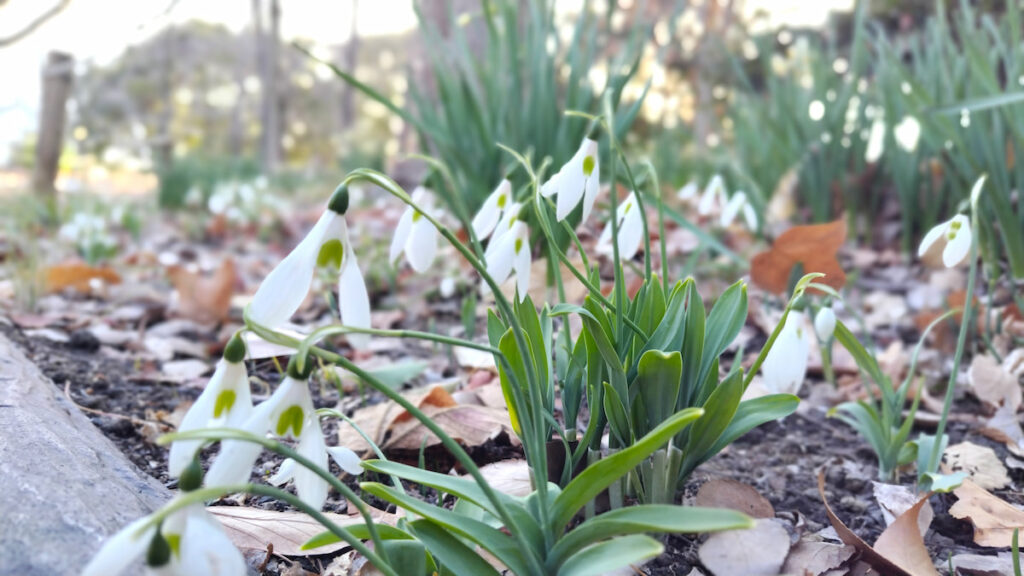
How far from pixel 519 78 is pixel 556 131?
195 mm

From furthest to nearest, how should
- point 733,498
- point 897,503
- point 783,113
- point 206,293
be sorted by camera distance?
point 783,113
point 206,293
point 897,503
point 733,498

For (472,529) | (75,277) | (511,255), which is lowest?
(75,277)

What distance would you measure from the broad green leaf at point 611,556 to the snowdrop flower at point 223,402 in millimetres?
321

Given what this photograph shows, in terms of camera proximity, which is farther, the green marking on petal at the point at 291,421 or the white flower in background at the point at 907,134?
the white flower in background at the point at 907,134

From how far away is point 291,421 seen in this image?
2.13 feet

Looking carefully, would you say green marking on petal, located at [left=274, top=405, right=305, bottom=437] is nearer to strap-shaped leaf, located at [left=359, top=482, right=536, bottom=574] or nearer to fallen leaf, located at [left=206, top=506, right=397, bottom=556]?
strap-shaped leaf, located at [left=359, top=482, right=536, bottom=574]

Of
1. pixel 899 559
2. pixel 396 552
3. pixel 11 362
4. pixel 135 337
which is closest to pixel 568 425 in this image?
pixel 396 552

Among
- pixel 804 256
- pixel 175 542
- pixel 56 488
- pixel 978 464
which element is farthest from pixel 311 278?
pixel 804 256

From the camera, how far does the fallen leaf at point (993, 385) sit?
1463 mm

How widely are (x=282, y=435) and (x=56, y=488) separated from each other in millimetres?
275

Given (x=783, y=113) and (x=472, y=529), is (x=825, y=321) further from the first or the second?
(x=783, y=113)

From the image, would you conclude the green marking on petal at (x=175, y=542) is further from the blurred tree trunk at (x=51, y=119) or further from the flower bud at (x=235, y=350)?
the blurred tree trunk at (x=51, y=119)

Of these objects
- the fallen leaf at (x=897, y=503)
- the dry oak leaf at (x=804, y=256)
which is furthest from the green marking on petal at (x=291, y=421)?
the dry oak leaf at (x=804, y=256)

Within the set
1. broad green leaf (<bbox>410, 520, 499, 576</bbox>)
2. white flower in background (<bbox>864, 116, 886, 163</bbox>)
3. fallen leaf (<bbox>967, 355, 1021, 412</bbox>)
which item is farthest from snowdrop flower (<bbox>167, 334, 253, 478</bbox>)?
white flower in background (<bbox>864, 116, 886, 163</bbox>)
